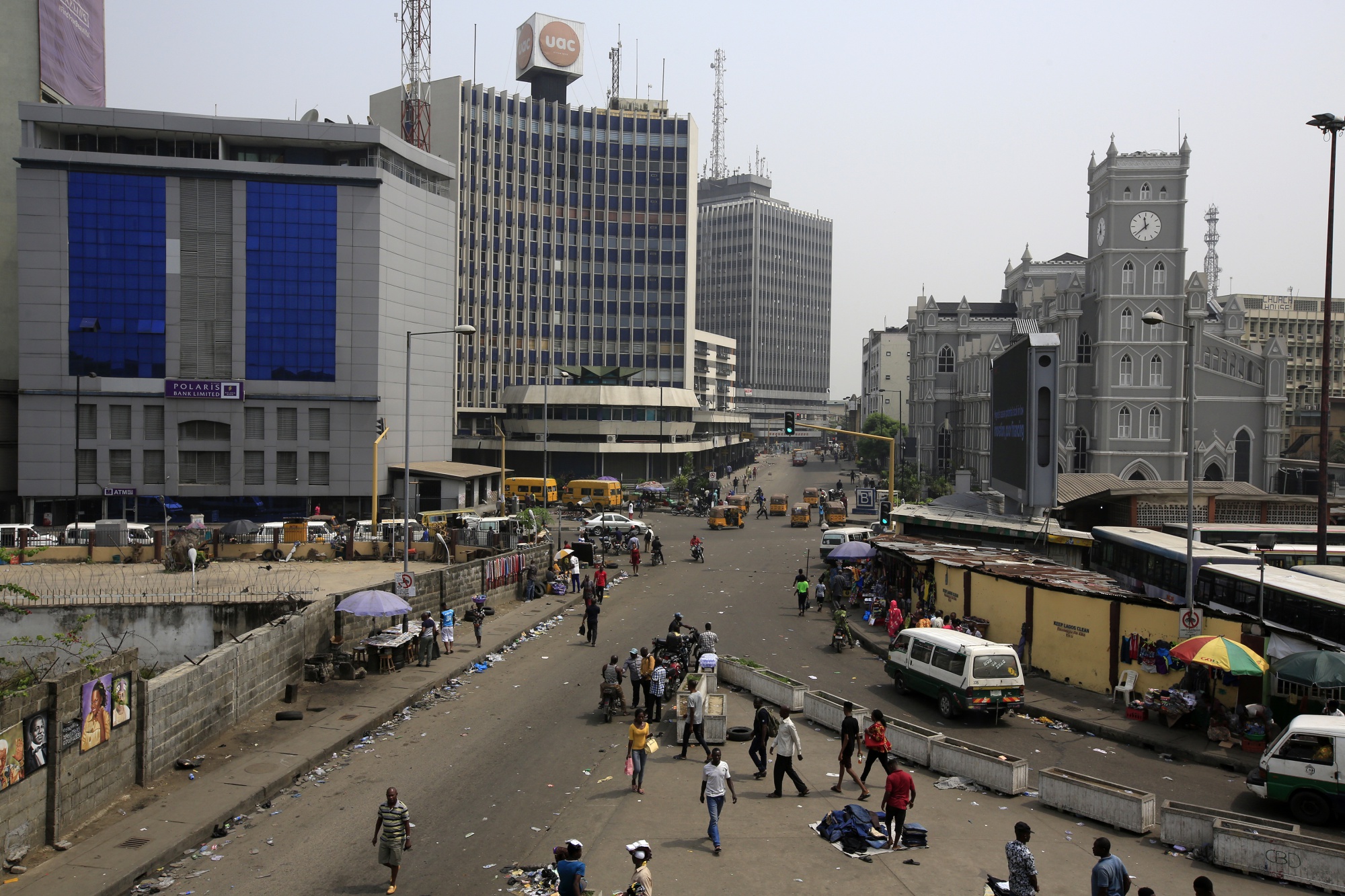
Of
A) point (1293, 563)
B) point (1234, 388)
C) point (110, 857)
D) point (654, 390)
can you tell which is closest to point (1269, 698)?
point (1293, 563)

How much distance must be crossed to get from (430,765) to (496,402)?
290 ft

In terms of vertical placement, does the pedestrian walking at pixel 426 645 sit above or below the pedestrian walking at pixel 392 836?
below

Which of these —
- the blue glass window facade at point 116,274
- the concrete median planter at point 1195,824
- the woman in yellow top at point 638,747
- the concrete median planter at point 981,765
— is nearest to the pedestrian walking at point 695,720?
the woman in yellow top at point 638,747

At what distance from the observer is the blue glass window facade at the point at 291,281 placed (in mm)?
59031

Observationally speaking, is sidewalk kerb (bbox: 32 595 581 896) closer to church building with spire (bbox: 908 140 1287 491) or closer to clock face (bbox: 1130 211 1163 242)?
church building with spire (bbox: 908 140 1287 491)

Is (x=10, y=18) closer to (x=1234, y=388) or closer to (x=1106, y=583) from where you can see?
(x=1106, y=583)

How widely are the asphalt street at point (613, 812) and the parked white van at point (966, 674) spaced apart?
0.55 metres

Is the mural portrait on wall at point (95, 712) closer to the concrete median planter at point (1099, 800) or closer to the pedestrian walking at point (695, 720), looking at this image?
the pedestrian walking at point (695, 720)

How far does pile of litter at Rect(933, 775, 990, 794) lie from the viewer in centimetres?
1560

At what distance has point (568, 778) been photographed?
52.4 ft

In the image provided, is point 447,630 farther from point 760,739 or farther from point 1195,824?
point 1195,824

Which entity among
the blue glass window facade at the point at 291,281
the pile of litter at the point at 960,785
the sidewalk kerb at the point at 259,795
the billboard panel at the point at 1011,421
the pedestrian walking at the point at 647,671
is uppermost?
the blue glass window facade at the point at 291,281

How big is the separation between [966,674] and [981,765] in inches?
142

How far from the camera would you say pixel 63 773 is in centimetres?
1336
